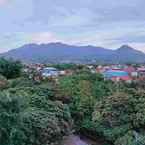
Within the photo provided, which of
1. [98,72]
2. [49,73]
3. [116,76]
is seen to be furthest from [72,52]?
[98,72]

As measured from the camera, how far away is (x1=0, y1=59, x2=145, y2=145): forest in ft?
39.4

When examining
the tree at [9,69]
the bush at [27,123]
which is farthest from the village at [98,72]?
the bush at [27,123]

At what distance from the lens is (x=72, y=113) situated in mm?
18141

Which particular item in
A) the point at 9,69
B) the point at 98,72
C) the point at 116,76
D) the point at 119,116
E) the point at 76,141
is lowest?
the point at 76,141

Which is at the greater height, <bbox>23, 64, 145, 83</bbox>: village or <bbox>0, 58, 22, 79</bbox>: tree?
<bbox>0, 58, 22, 79</bbox>: tree

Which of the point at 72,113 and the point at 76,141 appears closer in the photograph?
the point at 76,141

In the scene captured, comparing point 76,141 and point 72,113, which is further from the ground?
point 72,113

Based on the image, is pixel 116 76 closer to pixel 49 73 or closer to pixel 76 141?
pixel 49 73

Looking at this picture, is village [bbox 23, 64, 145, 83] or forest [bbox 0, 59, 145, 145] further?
village [bbox 23, 64, 145, 83]

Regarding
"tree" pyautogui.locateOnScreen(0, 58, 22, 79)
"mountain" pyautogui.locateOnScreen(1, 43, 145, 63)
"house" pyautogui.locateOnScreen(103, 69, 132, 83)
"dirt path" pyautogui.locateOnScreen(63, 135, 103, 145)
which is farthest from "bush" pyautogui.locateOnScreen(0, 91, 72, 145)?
"mountain" pyautogui.locateOnScreen(1, 43, 145, 63)

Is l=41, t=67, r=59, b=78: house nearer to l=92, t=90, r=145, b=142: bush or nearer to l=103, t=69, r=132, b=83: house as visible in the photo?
l=103, t=69, r=132, b=83: house

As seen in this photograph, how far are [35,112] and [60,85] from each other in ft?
22.0

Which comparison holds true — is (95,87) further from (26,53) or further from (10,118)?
(26,53)

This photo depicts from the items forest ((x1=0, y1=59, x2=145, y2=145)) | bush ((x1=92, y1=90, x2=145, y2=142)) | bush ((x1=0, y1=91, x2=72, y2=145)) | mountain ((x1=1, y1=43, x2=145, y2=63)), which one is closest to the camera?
bush ((x1=0, y1=91, x2=72, y2=145))
